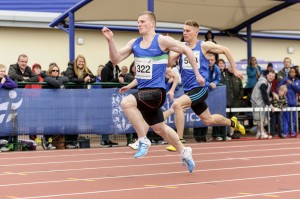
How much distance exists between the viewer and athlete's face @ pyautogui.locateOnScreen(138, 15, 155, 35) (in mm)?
10359

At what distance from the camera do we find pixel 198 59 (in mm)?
12695

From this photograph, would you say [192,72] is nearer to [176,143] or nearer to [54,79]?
[176,143]

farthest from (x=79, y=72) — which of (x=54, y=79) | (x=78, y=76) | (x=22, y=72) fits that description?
(x=22, y=72)

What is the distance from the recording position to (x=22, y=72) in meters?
16.3

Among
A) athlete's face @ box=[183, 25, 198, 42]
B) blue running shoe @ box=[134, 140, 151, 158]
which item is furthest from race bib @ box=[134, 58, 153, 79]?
athlete's face @ box=[183, 25, 198, 42]

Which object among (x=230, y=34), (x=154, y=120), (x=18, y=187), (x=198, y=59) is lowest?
(x=18, y=187)

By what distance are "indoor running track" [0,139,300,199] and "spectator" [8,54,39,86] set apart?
1.77 meters

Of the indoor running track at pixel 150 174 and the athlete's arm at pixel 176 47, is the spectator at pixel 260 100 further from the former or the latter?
the athlete's arm at pixel 176 47

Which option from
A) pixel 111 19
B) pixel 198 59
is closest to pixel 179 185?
pixel 198 59

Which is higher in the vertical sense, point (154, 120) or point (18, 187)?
point (154, 120)

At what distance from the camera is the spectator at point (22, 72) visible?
15938mm

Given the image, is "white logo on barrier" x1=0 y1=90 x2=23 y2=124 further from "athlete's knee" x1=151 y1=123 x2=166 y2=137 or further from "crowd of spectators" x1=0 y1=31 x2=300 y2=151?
"athlete's knee" x1=151 y1=123 x2=166 y2=137

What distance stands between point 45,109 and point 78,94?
0.87m

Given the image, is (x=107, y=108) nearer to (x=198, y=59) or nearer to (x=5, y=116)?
(x=5, y=116)
